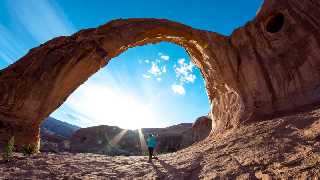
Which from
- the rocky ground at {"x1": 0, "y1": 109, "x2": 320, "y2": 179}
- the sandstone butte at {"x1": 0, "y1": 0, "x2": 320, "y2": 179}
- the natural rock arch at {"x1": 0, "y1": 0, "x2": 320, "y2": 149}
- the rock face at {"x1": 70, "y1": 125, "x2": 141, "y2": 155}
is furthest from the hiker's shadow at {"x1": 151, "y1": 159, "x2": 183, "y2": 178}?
the rock face at {"x1": 70, "y1": 125, "x2": 141, "y2": 155}

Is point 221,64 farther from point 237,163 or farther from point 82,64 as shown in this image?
point 237,163

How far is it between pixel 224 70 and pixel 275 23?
4.52m

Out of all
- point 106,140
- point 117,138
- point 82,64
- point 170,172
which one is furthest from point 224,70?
point 106,140

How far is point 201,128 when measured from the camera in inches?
1681

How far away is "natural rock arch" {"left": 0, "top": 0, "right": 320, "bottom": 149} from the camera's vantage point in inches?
691

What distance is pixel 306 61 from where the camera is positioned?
17.9m

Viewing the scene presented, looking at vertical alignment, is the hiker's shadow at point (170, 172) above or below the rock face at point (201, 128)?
below

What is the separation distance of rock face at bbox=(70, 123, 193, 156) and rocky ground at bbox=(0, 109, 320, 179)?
35377 mm

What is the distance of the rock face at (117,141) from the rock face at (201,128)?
11.4 feet

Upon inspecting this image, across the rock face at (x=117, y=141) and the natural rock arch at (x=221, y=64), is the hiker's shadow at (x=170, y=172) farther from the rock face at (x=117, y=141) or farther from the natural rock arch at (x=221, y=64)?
the rock face at (x=117, y=141)

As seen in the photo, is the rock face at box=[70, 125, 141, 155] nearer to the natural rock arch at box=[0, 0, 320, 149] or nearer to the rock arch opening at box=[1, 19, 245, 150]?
the rock arch opening at box=[1, 19, 245, 150]

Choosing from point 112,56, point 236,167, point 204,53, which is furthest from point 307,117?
point 112,56

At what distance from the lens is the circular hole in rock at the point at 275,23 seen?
20.3 m

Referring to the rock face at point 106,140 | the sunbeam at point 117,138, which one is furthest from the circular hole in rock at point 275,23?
the sunbeam at point 117,138
